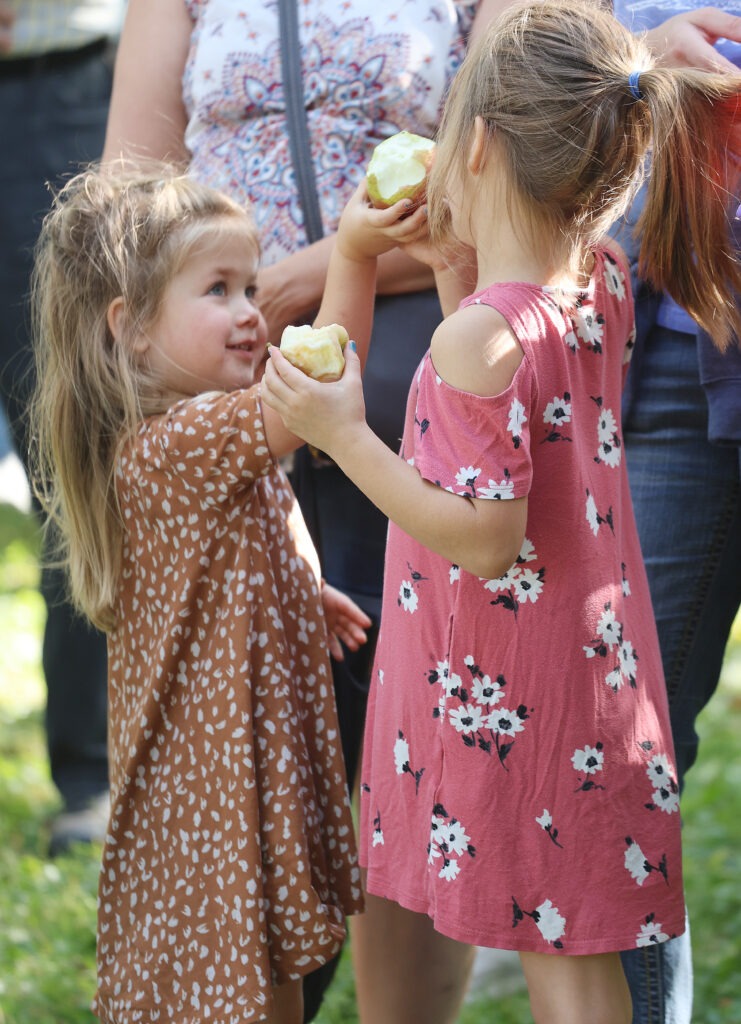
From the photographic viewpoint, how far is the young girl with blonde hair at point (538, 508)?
64.6 inches

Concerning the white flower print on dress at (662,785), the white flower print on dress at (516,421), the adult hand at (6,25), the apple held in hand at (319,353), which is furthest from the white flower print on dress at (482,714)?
the adult hand at (6,25)

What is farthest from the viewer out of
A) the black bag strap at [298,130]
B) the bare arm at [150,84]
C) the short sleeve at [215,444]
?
the bare arm at [150,84]

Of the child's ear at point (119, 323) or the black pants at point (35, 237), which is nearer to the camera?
the child's ear at point (119, 323)

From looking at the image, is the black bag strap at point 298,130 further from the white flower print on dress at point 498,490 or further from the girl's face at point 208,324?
the white flower print on dress at point 498,490

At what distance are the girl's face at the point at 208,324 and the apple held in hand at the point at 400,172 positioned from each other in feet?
1.31

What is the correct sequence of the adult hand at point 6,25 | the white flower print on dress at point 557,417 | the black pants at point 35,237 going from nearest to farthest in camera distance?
the white flower print on dress at point 557,417 < the adult hand at point 6,25 < the black pants at point 35,237

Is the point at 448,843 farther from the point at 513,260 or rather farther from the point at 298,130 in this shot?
the point at 298,130

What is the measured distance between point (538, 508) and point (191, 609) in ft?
2.11

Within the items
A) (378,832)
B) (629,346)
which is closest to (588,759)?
(378,832)

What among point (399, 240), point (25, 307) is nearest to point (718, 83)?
point (399, 240)

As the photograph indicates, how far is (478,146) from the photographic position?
1682mm

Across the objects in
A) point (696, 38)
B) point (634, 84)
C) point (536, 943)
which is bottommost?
point (536, 943)

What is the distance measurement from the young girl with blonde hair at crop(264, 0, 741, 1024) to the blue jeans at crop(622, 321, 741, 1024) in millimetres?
359

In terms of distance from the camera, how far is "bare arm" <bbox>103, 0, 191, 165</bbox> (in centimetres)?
242
